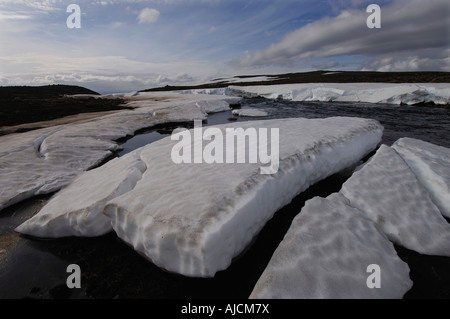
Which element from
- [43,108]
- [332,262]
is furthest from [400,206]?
[43,108]

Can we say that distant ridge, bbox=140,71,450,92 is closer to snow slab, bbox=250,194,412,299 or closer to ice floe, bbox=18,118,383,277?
ice floe, bbox=18,118,383,277

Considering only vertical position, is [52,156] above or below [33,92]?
below

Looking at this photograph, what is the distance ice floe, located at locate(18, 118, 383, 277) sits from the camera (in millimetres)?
2043

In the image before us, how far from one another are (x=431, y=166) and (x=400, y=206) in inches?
54.9

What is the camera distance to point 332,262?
6.73 ft

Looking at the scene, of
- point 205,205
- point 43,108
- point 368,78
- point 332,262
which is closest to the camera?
point 332,262

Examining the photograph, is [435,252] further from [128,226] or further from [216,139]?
[216,139]

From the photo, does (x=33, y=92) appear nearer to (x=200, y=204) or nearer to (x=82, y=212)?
(x=82, y=212)

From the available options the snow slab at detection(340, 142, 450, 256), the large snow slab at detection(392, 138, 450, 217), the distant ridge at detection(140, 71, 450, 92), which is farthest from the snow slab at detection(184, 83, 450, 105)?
the snow slab at detection(340, 142, 450, 256)

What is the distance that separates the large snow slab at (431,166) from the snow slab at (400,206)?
191 mm

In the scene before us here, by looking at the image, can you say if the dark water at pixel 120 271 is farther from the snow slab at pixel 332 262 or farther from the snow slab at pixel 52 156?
the snow slab at pixel 52 156

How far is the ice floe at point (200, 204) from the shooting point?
2.04 metres

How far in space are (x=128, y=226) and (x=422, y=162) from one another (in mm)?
4539

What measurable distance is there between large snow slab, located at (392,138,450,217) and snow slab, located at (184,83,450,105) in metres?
13.9
